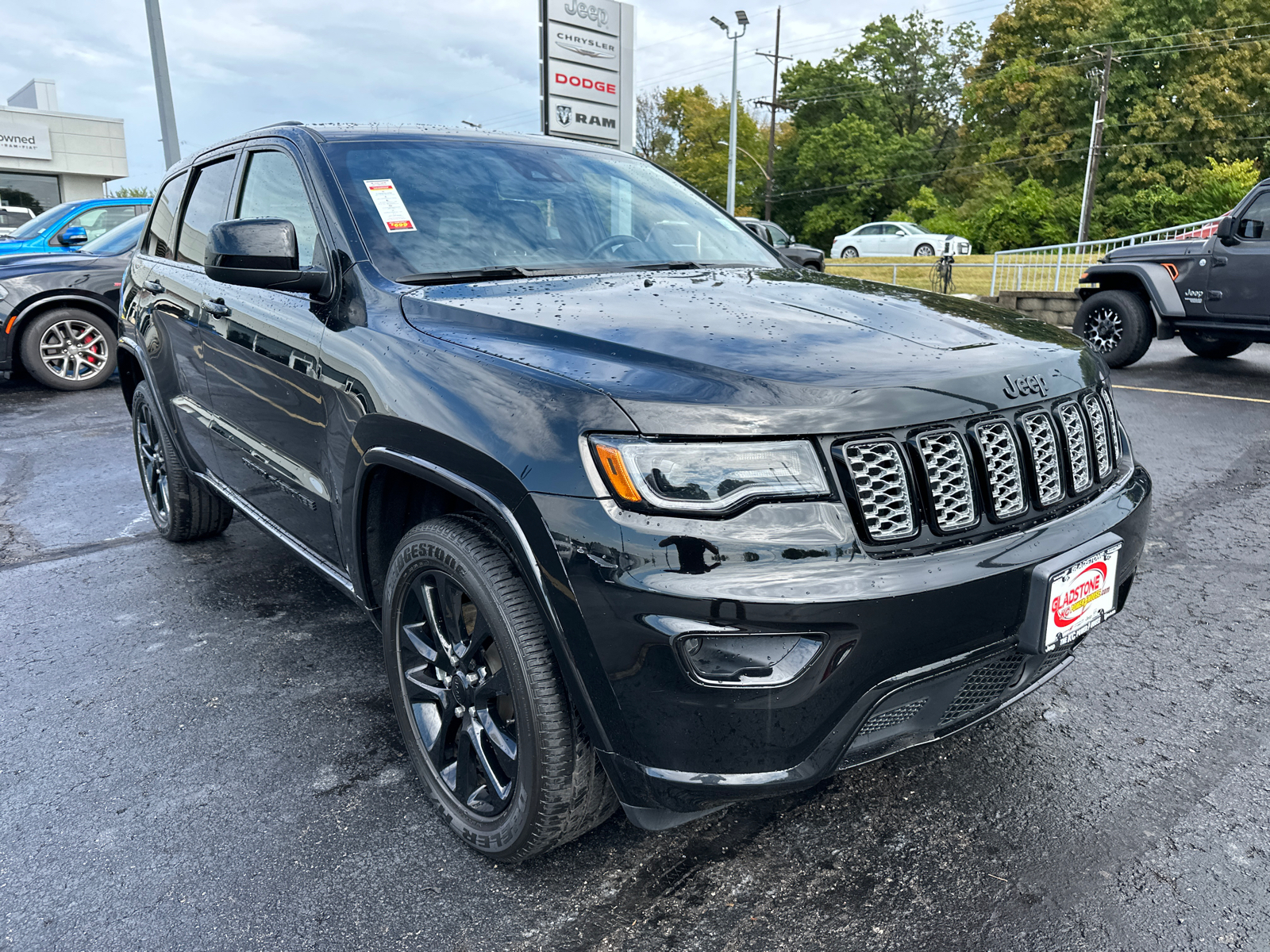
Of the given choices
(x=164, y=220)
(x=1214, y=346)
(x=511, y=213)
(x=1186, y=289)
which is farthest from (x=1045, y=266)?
(x=511, y=213)

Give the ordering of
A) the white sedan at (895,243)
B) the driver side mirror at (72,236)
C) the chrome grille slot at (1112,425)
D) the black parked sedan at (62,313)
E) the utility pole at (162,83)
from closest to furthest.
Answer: the chrome grille slot at (1112,425) < the black parked sedan at (62,313) < the driver side mirror at (72,236) < the utility pole at (162,83) < the white sedan at (895,243)

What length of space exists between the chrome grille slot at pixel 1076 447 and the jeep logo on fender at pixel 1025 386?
0.30 ft

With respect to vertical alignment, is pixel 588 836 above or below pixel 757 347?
below

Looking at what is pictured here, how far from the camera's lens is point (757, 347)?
1.99 m

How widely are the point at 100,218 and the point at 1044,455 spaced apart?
12.3 meters

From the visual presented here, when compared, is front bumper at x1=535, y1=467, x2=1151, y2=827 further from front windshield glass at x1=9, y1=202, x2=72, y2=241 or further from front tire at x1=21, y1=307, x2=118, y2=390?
front windshield glass at x1=9, y1=202, x2=72, y2=241

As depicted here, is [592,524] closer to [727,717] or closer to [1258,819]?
[727,717]

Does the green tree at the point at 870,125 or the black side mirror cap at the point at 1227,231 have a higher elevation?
the green tree at the point at 870,125

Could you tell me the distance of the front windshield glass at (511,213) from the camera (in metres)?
2.68

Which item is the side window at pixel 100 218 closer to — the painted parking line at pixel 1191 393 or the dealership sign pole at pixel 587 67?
the dealership sign pole at pixel 587 67

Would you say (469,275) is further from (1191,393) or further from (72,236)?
(72,236)

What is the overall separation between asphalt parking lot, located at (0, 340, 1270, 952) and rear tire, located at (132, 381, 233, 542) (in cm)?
70

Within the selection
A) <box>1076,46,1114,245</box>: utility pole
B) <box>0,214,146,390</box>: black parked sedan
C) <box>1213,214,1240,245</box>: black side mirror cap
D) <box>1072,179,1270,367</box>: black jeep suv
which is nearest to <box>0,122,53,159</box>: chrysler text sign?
<box>0,214,146,390</box>: black parked sedan

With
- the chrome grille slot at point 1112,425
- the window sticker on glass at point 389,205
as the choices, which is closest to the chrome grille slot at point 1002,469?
the chrome grille slot at point 1112,425
